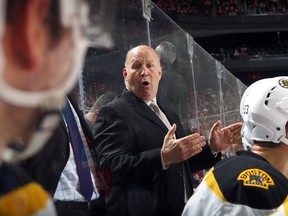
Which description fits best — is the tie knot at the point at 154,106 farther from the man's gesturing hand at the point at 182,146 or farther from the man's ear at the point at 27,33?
the man's ear at the point at 27,33

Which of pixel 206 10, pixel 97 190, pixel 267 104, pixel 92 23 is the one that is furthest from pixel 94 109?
pixel 206 10

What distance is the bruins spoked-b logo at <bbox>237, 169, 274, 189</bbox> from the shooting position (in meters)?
1.00

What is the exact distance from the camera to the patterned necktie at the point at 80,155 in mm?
484

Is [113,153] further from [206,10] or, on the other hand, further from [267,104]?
[206,10]

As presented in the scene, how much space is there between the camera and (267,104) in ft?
3.89

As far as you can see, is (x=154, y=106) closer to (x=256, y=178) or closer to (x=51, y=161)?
(x=256, y=178)

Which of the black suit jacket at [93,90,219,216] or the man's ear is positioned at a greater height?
the man's ear

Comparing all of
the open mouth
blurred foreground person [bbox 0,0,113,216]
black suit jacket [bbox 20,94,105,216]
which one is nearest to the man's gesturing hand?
the open mouth

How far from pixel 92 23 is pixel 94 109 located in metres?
1.15

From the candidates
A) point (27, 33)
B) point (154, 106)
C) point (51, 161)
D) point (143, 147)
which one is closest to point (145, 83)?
point (154, 106)

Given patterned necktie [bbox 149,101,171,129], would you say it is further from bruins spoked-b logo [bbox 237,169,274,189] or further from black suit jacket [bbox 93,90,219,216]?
bruins spoked-b logo [bbox 237,169,274,189]

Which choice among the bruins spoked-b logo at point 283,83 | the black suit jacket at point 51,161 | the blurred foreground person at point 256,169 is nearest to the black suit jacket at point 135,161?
the blurred foreground person at point 256,169

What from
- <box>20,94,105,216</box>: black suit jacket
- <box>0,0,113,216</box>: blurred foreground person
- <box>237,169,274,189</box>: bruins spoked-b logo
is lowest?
<box>237,169,274,189</box>: bruins spoked-b logo

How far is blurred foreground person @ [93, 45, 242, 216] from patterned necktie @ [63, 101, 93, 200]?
557mm
